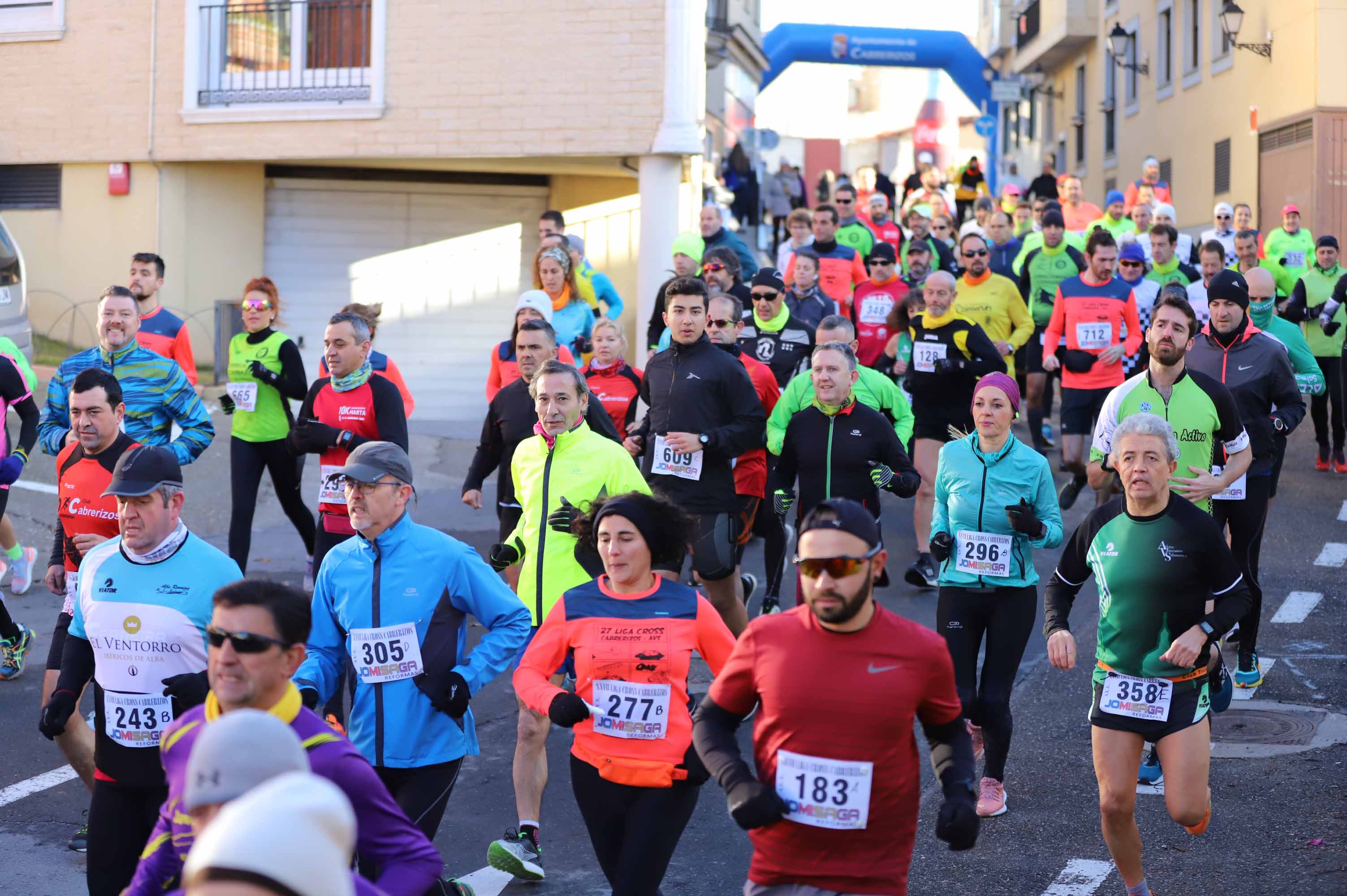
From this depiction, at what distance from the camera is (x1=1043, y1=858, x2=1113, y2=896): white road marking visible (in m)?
5.95

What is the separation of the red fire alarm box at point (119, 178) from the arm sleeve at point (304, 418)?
11.7 metres

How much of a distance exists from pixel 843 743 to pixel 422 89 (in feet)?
49.7

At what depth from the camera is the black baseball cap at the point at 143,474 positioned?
490 cm

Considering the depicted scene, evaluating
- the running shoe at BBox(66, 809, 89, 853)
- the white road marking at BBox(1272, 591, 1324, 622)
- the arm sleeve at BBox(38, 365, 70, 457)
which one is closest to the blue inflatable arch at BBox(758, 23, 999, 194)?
the white road marking at BBox(1272, 591, 1324, 622)

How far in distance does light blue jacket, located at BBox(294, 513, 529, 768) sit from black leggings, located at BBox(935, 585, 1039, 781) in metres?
2.50

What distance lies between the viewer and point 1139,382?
7.73 m

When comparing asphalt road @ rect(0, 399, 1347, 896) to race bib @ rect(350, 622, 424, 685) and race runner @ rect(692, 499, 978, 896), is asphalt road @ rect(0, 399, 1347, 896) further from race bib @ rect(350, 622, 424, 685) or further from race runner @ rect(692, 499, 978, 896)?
race bib @ rect(350, 622, 424, 685)

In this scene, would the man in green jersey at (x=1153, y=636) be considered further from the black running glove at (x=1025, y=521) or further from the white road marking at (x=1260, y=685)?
the white road marking at (x=1260, y=685)

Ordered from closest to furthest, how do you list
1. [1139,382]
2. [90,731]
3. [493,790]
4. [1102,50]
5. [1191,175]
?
[90,731], [493,790], [1139,382], [1191,175], [1102,50]

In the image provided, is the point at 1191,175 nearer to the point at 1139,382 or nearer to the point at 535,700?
the point at 1139,382

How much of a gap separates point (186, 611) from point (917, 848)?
10.9 feet

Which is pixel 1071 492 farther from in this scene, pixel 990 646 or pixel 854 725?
pixel 854 725

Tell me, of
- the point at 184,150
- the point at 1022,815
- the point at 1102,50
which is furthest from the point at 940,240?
the point at 1102,50

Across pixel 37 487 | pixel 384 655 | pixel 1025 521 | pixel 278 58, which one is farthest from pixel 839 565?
pixel 278 58
